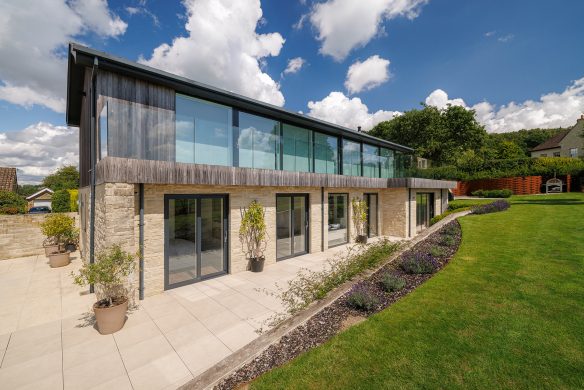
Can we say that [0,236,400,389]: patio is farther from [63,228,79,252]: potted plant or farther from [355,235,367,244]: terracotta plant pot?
[355,235,367,244]: terracotta plant pot

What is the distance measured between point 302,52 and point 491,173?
88.2ft

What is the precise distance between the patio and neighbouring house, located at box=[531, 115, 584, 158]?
53.1 meters

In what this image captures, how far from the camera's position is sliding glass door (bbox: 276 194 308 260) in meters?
10.7

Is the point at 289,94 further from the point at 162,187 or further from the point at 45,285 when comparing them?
the point at 45,285

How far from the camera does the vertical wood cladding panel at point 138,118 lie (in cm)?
697

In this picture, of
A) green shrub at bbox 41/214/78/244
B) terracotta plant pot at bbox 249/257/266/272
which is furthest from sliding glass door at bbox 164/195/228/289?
green shrub at bbox 41/214/78/244

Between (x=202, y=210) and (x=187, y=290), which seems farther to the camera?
(x=202, y=210)

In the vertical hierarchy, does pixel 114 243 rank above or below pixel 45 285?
above

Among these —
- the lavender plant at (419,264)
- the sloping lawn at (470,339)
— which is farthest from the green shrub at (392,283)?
the lavender plant at (419,264)

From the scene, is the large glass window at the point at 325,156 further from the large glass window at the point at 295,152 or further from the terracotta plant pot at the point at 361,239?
the terracotta plant pot at the point at 361,239

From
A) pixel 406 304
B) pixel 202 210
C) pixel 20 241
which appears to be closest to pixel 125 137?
pixel 202 210

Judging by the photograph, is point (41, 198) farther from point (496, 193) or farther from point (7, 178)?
point (496, 193)

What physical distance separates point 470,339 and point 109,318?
Result: 21.9 ft

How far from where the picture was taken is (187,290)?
293 inches
